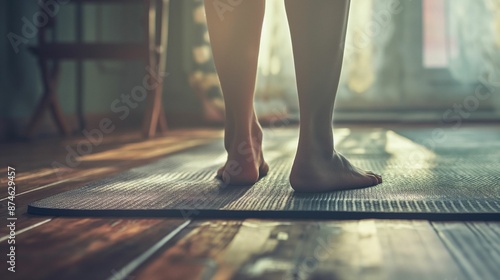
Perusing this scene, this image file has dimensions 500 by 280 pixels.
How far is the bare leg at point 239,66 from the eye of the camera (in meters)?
1.27

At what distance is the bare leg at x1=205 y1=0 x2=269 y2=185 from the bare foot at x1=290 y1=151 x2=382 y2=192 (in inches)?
5.8

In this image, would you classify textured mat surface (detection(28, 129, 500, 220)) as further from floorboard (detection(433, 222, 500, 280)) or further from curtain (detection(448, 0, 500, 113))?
curtain (detection(448, 0, 500, 113))

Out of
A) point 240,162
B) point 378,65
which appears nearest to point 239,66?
point 240,162

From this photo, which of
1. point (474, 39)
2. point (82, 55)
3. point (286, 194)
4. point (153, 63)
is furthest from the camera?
point (474, 39)

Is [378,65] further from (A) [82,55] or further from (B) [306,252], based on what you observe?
(B) [306,252]

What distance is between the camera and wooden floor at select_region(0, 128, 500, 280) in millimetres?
677

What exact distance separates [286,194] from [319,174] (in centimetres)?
7

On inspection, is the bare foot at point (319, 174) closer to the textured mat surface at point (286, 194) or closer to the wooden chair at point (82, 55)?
the textured mat surface at point (286, 194)

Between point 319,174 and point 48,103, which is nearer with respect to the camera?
Result: point 319,174

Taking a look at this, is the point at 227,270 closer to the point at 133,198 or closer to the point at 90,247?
the point at 90,247

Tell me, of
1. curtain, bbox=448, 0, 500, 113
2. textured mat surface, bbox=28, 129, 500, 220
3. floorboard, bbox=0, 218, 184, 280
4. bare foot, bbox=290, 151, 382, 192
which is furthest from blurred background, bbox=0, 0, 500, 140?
floorboard, bbox=0, 218, 184, 280

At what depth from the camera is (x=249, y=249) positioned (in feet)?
2.56

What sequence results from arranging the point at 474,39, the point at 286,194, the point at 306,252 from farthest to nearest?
the point at 474,39, the point at 286,194, the point at 306,252

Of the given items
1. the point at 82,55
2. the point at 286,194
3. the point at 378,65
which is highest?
the point at 82,55
